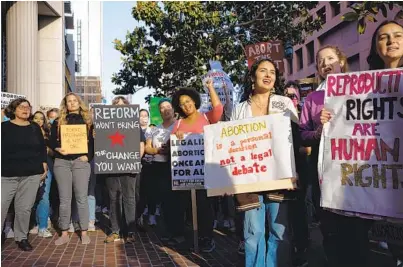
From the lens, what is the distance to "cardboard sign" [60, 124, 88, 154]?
20.6ft

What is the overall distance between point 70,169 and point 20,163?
2.21 feet

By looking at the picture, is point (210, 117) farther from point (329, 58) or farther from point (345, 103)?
point (345, 103)

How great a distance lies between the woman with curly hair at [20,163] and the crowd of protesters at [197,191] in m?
0.01

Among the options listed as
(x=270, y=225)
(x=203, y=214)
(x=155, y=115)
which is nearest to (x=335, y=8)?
(x=155, y=115)

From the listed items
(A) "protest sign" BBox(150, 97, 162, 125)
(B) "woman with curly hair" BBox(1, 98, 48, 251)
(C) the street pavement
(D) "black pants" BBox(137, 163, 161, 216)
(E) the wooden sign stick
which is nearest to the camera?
(C) the street pavement

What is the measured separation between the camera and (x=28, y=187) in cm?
621

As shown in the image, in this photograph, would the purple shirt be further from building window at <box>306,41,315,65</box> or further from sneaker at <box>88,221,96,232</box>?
building window at <box>306,41,315,65</box>

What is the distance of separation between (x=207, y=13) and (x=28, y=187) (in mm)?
9575

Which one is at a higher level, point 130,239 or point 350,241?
point 350,241

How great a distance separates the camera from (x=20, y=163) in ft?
20.0

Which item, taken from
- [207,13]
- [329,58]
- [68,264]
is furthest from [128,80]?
[329,58]

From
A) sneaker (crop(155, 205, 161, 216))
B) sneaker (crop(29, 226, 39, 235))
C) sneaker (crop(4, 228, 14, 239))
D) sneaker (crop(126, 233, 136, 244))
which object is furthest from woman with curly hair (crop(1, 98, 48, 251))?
sneaker (crop(155, 205, 161, 216))

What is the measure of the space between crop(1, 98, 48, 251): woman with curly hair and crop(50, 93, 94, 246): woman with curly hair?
0.24m

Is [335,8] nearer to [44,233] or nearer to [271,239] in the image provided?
[44,233]
